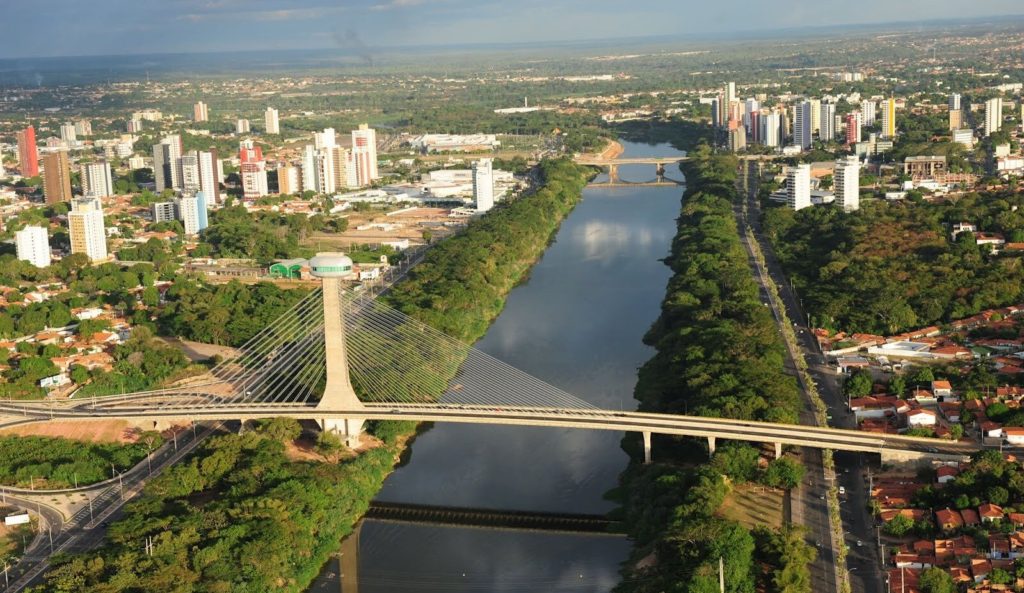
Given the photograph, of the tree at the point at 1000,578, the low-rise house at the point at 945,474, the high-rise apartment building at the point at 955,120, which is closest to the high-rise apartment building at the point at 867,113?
the high-rise apartment building at the point at 955,120

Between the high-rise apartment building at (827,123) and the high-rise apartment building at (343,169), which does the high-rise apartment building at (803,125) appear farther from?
the high-rise apartment building at (343,169)

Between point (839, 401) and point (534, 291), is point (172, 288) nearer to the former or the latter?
point (534, 291)

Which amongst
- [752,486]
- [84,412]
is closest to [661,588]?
[752,486]

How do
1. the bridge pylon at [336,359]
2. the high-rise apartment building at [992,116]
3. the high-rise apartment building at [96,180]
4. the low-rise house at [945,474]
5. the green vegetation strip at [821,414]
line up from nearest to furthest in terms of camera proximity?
the green vegetation strip at [821,414]
the low-rise house at [945,474]
the bridge pylon at [336,359]
the high-rise apartment building at [96,180]
the high-rise apartment building at [992,116]

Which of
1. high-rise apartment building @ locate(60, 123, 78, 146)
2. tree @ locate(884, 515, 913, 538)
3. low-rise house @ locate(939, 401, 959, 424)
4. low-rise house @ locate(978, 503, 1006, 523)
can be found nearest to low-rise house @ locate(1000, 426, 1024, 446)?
low-rise house @ locate(939, 401, 959, 424)

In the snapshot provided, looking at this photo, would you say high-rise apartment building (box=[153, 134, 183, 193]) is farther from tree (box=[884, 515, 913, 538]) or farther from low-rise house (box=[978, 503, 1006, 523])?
low-rise house (box=[978, 503, 1006, 523])
